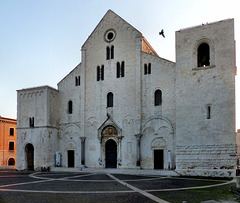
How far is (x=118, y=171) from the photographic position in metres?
26.4

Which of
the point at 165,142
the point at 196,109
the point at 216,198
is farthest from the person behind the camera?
the point at 165,142

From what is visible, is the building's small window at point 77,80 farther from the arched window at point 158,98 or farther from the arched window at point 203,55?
the arched window at point 203,55

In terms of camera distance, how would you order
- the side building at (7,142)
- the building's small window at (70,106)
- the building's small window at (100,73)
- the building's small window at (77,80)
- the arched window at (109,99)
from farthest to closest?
the side building at (7,142) < the building's small window at (70,106) < the building's small window at (77,80) < the building's small window at (100,73) < the arched window at (109,99)

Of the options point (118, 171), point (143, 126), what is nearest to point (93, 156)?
point (118, 171)

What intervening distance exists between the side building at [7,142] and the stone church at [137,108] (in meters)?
13.4

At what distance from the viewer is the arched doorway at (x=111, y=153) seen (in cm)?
2893

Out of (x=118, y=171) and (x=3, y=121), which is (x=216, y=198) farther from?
(x=3, y=121)

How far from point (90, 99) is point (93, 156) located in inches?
248

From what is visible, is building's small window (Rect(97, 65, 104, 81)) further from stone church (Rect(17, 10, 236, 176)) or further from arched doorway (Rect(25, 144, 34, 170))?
arched doorway (Rect(25, 144, 34, 170))

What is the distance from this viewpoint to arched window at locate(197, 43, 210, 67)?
24.3 meters

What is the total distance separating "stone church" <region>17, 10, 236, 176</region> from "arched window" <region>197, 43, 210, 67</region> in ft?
0.14

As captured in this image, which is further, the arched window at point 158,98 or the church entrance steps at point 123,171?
the arched window at point 158,98

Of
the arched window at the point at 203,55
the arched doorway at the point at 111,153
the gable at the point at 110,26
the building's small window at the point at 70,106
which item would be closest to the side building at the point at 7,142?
the building's small window at the point at 70,106

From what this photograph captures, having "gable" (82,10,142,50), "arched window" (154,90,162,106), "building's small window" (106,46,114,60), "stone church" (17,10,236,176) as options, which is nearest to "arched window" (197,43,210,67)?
"stone church" (17,10,236,176)
